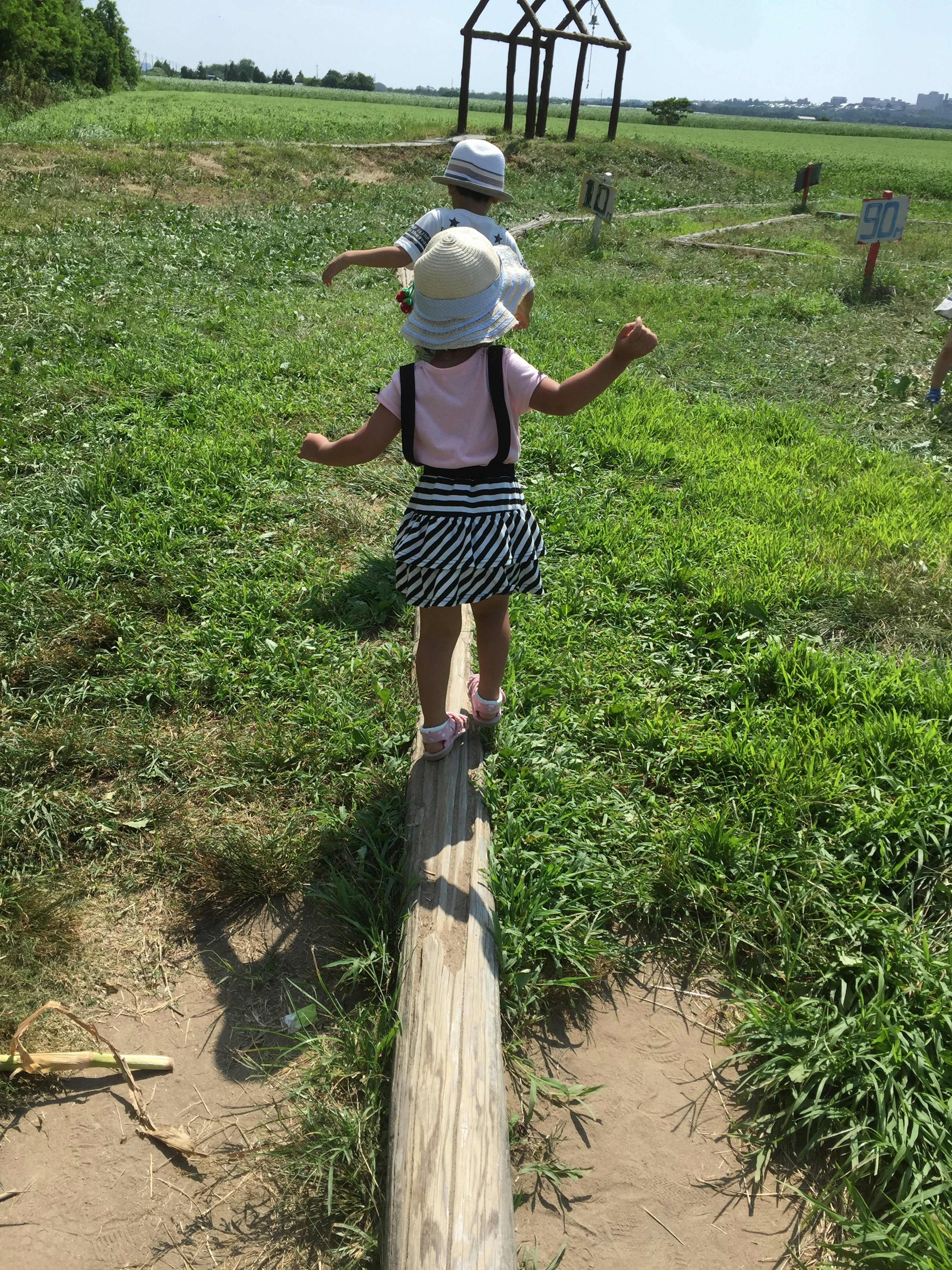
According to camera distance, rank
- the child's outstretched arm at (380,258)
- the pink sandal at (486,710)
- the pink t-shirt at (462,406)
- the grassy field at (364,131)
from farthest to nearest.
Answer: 1. the grassy field at (364,131)
2. the child's outstretched arm at (380,258)
3. the pink sandal at (486,710)
4. the pink t-shirt at (462,406)

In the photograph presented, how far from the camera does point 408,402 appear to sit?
7.36ft

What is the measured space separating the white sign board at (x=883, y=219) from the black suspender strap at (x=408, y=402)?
960 centimetres

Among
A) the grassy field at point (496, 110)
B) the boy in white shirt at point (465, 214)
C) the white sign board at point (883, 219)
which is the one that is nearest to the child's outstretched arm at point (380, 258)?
the boy in white shirt at point (465, 214)

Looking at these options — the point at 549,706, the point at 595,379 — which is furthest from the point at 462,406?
the point at 549,706

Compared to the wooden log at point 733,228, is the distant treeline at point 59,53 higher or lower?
higher

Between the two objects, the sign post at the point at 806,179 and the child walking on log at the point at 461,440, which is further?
the sign post at the point at 806,179

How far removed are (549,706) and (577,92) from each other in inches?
955

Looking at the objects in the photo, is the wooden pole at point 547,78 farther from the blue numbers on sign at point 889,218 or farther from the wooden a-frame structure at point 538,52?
the blue numbers on sign at point 889,218

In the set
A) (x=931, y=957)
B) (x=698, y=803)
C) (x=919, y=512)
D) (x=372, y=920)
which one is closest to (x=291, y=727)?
(x=372, y=920)

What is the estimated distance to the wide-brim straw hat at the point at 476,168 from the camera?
306 centimetres

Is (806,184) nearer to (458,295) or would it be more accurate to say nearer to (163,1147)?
(458,295)

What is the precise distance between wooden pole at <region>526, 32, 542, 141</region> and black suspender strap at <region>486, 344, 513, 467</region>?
22.4 meters

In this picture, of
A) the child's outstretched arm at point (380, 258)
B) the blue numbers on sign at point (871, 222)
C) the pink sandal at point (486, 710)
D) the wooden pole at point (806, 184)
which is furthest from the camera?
the wooden pole at point (806, 184)

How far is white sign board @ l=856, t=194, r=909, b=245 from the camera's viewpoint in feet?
31.2
